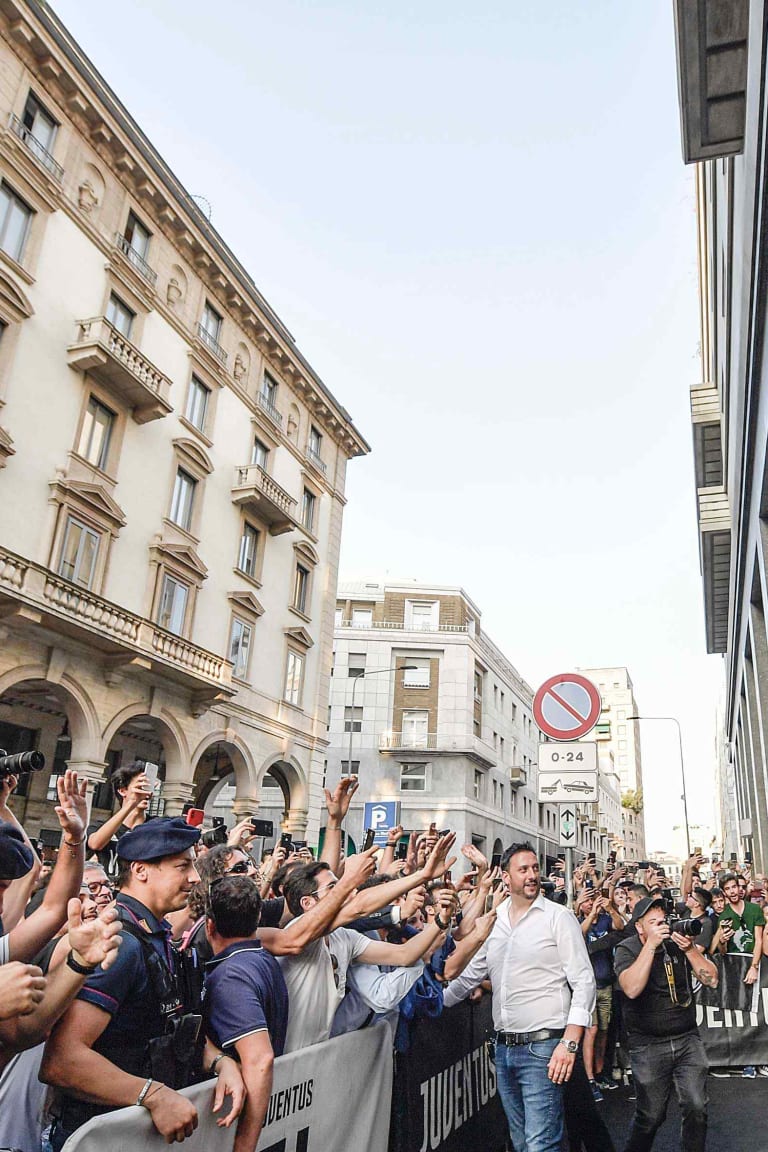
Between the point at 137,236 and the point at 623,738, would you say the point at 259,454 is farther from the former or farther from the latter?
the point at 623,738

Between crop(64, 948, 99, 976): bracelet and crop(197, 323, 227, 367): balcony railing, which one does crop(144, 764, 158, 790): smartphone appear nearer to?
crop(64, 948, 99, 976): bracelet

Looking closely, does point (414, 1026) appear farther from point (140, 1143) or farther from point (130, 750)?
point (130, 750)

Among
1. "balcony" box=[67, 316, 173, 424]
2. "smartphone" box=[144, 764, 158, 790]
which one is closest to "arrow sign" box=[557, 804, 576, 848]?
"smartphone" box=[144, 764, 158, 790]

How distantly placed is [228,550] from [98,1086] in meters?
21.7

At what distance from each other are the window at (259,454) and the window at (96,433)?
643cm

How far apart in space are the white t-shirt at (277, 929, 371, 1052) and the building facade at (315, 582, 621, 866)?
117ft

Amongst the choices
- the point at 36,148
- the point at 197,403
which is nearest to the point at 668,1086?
the point at 36,148

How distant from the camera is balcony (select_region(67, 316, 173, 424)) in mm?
18359

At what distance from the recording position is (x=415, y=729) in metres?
44.4

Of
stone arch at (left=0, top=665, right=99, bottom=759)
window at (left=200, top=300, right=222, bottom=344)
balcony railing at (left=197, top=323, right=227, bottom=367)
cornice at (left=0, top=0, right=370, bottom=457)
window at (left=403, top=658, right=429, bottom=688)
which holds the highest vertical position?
cornice at (left=0, top=0, right=370, bottom=457)

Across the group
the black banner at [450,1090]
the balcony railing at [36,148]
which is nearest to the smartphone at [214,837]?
the black banner at [450,1090]

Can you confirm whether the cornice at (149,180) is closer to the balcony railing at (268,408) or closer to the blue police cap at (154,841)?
the balcony railing at (268,408)

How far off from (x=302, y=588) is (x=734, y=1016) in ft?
68.6

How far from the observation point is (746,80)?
938 cm
